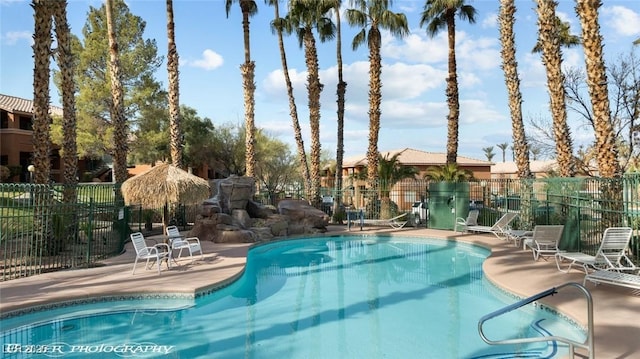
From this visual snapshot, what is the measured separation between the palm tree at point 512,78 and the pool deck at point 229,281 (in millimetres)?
5707

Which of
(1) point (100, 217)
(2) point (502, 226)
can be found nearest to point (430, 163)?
(2) point (502, 226)

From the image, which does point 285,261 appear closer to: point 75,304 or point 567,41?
point 75,304

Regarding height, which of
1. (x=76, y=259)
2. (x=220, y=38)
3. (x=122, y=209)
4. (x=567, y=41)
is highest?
(x=567, y=41)

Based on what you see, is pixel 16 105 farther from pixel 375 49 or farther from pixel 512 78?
pixel 512 78

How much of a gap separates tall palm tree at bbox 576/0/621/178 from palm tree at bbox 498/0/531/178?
6.07 m

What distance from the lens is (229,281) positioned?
31.0 ft

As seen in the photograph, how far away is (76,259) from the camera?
35.4ft

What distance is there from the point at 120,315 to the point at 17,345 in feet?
5.30

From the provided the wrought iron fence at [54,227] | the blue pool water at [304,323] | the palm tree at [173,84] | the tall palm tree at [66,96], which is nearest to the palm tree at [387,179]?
the palm tree at [173,84]

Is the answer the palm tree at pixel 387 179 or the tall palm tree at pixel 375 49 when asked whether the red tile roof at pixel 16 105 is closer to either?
the tall palm tree at pixel 375 49

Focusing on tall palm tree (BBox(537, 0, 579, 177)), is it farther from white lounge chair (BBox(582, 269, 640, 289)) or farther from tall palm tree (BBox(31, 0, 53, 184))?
tall palm tree (BBox(31, 0, 53, 184))

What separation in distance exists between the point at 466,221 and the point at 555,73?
629cm

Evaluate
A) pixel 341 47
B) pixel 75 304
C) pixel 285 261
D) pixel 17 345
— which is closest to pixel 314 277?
pixel 285 261

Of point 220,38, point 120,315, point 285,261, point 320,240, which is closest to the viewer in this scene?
point 120,315
